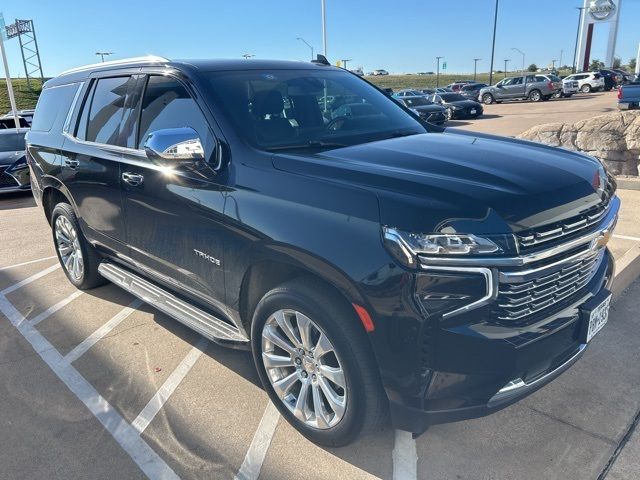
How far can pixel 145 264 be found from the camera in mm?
3762

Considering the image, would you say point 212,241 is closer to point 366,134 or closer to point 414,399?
point 366,134

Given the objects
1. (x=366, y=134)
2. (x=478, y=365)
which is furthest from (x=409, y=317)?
(x=366, y=134)

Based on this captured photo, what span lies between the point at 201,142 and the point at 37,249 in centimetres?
500

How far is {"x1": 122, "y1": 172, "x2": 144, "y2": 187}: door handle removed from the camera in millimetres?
3490

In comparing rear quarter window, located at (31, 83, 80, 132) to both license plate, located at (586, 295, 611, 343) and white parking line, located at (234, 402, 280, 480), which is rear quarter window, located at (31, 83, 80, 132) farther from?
license plate, located at (586, 295, 611, 343)

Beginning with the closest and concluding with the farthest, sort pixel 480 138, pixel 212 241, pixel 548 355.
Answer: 1. pixel 548 355
2. pixel 212 241
3. pixel 480 138

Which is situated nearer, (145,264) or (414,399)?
(414,399)

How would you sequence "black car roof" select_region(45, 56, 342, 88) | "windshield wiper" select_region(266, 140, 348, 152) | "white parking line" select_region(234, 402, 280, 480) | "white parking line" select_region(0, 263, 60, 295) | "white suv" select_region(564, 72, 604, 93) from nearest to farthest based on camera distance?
"white parking line" select_region(234, 402, 280, 480) < "windshield wiper" select_region(266, 140, 348, 152) < "black car roof" select_region(45, 56, 342, 88) < "white parking line" select_region(0, 263, 60, 295) < "white suv" select_region(564, 72, 604, 93)

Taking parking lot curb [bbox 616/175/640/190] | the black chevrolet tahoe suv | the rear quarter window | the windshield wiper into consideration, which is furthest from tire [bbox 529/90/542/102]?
the windshield wiper

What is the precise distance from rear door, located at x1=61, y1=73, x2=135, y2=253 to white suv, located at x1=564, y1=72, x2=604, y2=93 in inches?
1694

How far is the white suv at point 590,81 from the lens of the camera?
40.3 meters

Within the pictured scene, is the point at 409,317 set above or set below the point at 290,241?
below

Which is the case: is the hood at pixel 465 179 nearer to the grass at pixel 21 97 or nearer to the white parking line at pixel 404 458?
the white parking line at pixel 404 458

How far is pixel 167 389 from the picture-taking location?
3.37 meters
